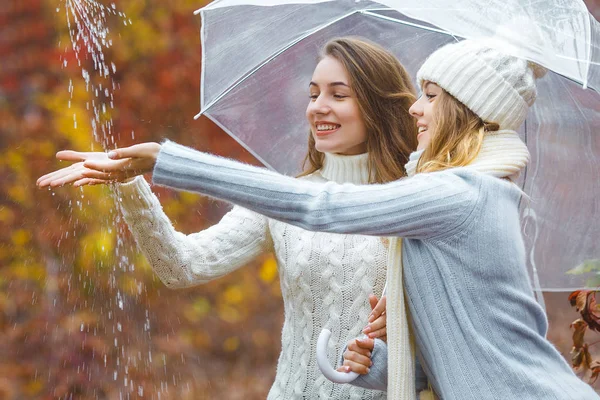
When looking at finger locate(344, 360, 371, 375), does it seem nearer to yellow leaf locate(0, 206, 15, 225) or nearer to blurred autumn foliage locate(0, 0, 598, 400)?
blurred autumn foliage locate(0, 0, 598, 400)

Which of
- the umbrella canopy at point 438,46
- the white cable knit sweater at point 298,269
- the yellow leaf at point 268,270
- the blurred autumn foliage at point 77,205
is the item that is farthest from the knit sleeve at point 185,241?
the yellow leaf at point 268,270

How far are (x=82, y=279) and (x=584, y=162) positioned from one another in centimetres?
315

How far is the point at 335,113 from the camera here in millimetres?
2938

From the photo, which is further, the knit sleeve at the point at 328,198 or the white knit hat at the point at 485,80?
the white knit hat at the point at 485,80

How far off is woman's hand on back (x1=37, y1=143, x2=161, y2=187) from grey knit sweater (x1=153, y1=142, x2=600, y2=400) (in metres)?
0.08

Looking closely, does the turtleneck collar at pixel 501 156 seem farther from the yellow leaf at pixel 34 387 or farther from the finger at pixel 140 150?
the yellow leaf at pixel 34 387

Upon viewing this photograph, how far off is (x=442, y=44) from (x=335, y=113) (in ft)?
1.44

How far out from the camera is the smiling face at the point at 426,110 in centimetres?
235

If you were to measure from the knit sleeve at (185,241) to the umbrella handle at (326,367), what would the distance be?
25.6 inches

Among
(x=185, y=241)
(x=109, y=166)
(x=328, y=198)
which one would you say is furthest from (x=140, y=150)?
(x=185, y=241)

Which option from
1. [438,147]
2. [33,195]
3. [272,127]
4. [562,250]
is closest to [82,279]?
[33,195]

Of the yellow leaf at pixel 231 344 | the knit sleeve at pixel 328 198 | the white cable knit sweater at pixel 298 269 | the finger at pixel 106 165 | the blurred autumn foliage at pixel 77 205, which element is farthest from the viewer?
A: the yellow leaf at pixel 231 344

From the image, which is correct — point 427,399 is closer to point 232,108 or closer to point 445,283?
point 445,283

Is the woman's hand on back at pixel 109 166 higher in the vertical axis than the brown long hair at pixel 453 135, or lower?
higher
